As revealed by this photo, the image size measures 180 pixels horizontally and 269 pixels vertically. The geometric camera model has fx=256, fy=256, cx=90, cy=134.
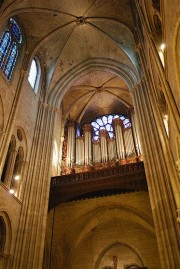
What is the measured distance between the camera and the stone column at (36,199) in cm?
950

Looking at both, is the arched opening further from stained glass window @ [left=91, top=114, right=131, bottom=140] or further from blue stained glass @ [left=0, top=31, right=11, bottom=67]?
stained glass window @ [left=91, top=114, right=131, bottom=140]

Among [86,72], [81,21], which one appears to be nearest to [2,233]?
[86,72]

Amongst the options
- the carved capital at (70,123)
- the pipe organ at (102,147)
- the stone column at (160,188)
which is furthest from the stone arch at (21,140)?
the carved capital at (70,123)

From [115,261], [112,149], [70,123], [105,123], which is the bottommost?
[115,261]

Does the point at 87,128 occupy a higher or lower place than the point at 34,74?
lower

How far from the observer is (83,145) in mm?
17281

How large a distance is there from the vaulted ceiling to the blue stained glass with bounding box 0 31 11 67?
1089 millimetres

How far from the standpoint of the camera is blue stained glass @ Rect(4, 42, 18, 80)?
11.3 m

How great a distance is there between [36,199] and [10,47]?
7088mm

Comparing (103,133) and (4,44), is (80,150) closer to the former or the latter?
(103,133)

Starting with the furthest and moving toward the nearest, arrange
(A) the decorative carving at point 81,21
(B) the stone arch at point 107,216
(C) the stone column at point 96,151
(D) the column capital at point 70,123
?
(D) the column capital at point 70,123 → (C) the stone column at point 96,151 → (A) the decorative carving at point 81,21 → (B) the stone arch at point 107,216

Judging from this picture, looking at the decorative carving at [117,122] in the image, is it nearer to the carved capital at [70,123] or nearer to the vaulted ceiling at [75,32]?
the carved capital at [70,123]

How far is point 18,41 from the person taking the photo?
13.0 metres

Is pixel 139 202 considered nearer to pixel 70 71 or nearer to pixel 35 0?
pixel 70 71
